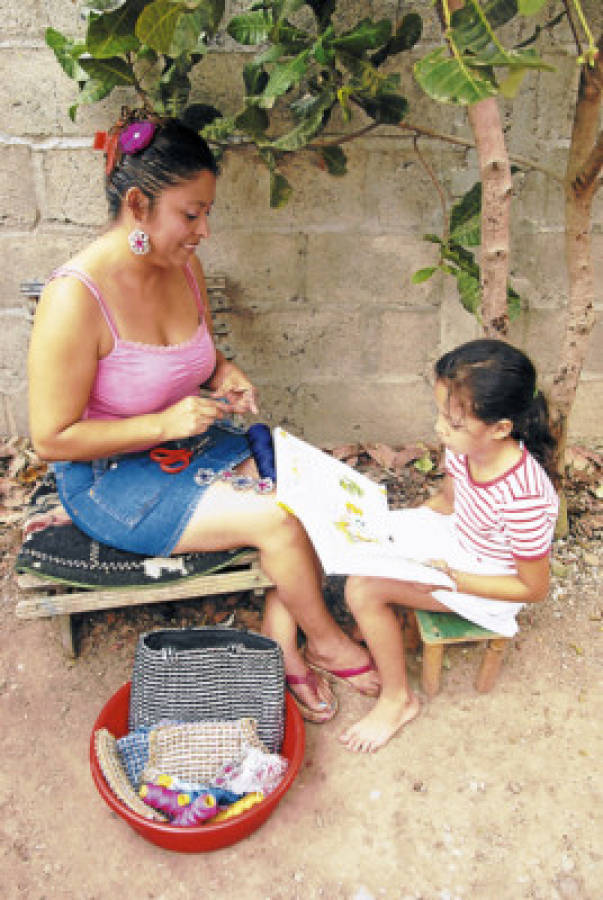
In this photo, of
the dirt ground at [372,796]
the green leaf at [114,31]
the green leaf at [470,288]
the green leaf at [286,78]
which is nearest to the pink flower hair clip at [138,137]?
the green leaf at [114,31]

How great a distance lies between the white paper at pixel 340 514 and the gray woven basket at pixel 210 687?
14.0 inches

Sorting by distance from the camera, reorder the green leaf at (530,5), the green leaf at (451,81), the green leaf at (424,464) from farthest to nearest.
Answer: the green leaf at (424,464), the green leaf at (451,81), the green leaf at (530,5)

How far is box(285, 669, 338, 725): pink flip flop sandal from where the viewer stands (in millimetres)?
2256

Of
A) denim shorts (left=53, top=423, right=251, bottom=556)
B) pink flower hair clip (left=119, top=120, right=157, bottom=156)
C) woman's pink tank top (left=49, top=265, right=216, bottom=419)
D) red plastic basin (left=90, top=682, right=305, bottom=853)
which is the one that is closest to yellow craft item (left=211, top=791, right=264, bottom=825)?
red plastic basin (left=90, top=682, right=305, bottom=853)

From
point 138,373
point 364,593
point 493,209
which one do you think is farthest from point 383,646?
point 493,209

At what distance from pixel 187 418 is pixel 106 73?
3.58 feet

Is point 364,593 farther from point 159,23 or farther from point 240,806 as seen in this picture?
point 159,23

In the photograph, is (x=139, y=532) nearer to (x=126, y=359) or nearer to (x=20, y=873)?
(x=126, y=359)

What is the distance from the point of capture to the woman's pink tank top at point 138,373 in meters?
2.10

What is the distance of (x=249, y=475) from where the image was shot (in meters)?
2.43

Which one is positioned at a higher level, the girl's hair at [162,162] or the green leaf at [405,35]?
the green leaf at [405,35]

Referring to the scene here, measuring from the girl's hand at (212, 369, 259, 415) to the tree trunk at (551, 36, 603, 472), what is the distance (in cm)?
109

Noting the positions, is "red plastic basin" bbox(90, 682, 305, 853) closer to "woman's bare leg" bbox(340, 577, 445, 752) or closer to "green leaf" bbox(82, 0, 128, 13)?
"woman's bare leg" bbox(340, 577, 445, 752)

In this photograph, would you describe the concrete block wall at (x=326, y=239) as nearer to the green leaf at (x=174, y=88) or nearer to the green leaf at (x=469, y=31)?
the green leaf at (x=174, y=88)
